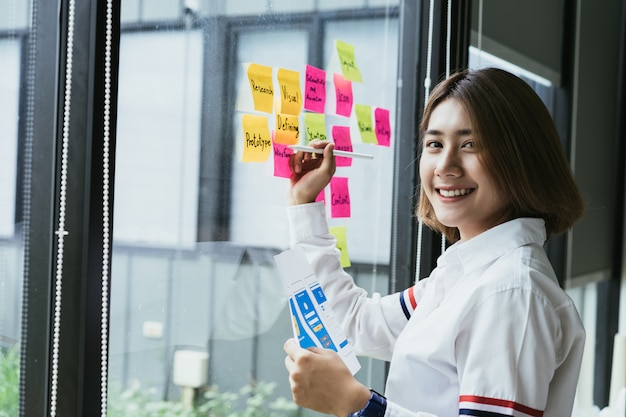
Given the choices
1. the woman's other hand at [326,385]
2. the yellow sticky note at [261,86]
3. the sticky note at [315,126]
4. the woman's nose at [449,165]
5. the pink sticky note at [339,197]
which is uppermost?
the yellow sticky note at [261,86]

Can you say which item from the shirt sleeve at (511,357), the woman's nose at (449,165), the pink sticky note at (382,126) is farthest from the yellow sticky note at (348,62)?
the shirt sleeve at (511,357)

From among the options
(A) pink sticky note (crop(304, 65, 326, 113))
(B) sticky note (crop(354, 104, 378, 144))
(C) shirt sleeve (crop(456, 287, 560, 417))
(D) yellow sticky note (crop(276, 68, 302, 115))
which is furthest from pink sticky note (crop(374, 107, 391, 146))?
(C) shirt sleeve (crop(456, 287, 560, 417))

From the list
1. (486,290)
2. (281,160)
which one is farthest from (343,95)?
(486,290)

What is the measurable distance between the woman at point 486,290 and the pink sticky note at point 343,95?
0.32 metres

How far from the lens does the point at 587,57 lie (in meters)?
3.44

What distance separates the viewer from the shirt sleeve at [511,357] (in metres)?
1.03

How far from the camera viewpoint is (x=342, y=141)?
1668 mm

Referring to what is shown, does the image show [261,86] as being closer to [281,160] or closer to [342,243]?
[281,160]

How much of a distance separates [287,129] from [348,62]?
33 cm

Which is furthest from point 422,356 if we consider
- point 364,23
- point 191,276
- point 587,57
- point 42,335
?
point 587,57

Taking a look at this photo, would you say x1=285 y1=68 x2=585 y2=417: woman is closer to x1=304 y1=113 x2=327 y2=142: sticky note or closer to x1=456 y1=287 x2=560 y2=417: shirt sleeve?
x1=456 y1=287 x2=560 y2=417: shirt sleeve

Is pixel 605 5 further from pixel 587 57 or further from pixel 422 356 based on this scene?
pixel 422 356

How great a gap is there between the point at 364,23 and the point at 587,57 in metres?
2.03

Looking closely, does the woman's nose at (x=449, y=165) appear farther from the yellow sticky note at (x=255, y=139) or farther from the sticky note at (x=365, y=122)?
the sticky note at (x=365, y=122)
